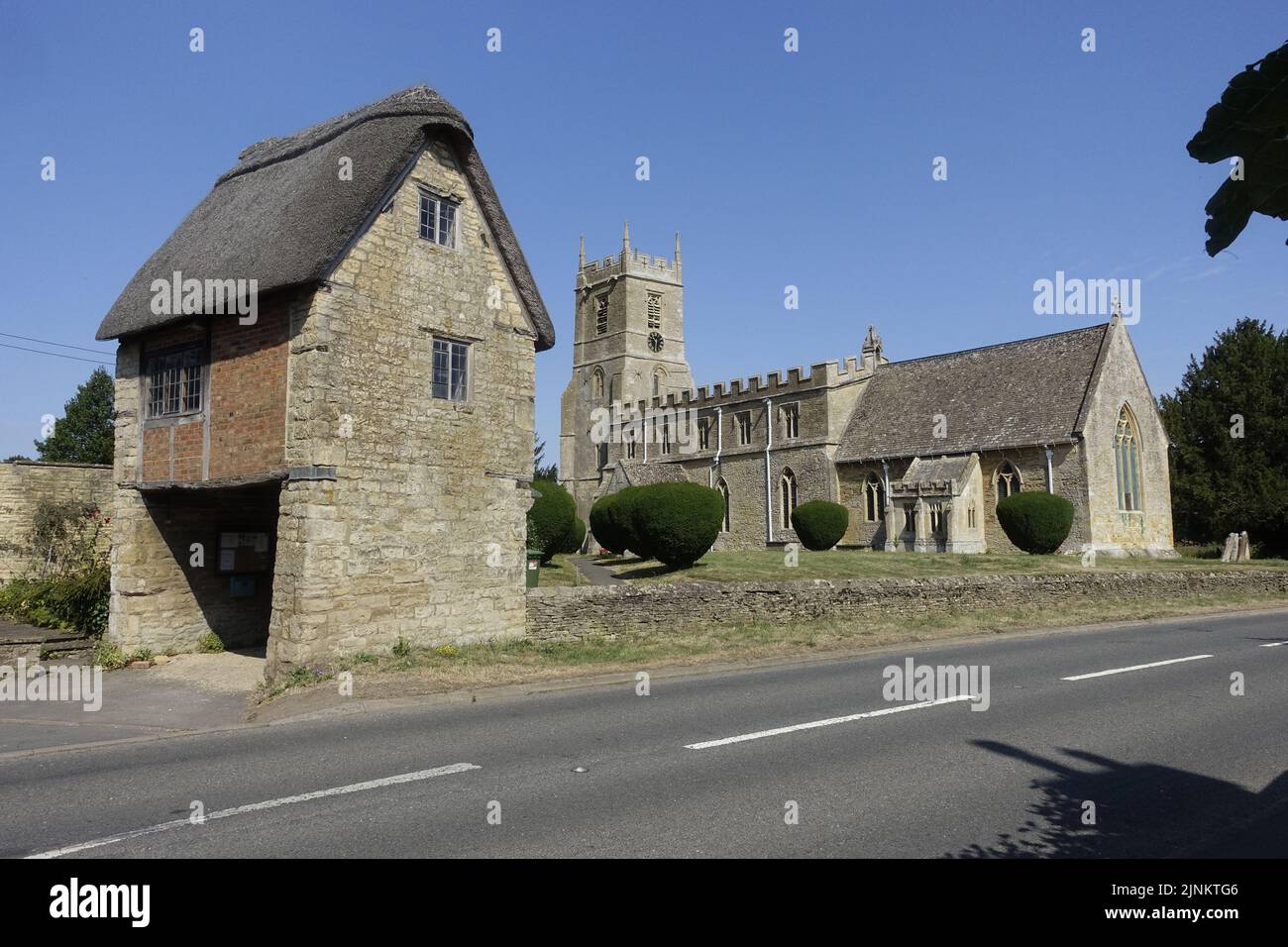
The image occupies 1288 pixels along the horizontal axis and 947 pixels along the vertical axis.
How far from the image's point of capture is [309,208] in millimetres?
13148

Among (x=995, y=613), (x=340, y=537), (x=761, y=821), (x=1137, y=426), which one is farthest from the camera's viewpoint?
(x=1137, y=426)

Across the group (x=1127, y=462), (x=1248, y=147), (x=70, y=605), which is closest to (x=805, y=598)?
(x=70, y=605)

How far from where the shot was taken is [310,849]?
5.36m

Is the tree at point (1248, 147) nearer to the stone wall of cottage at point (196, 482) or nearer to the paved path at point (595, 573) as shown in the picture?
the stone wall of cottage at point (196, 482)

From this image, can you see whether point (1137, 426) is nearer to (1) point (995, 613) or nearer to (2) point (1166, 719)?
(1) point (995, 613)

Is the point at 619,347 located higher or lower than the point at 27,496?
higher

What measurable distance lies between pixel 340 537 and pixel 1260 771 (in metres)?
10.8

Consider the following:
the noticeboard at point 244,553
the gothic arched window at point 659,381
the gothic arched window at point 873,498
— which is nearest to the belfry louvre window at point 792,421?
the gothic arched window at point 873,498

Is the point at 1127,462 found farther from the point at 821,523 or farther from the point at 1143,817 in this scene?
the point at 1143,817

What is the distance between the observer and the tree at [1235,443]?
151ft

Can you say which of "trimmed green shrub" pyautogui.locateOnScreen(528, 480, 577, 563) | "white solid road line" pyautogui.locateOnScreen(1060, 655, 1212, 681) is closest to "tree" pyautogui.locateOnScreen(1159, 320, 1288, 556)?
"trimmed green shrub" pyautogui.locateOnScreen(528, 480, 577, 563)

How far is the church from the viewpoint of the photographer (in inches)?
1400

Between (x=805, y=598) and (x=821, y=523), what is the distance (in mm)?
21046
